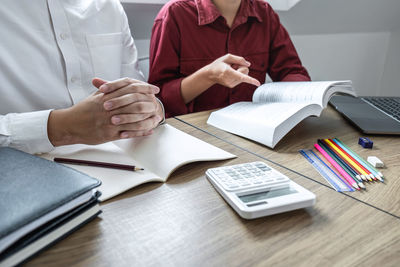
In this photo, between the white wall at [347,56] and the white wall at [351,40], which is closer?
the white wall at [351,40]

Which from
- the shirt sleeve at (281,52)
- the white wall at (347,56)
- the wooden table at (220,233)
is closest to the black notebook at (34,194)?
the wooden table at (220,233)

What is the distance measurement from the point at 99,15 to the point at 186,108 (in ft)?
1.30

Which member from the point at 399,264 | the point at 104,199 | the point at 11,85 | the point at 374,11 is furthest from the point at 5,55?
the point at 374,11

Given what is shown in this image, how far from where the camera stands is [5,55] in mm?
688

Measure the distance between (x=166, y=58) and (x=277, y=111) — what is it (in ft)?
1.73

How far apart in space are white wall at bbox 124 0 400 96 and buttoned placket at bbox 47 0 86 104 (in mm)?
1457

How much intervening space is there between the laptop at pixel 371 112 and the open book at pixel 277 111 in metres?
0.08

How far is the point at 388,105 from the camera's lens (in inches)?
33.8

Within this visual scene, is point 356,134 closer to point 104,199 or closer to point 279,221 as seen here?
point 279,221

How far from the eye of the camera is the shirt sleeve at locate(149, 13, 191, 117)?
1.02m

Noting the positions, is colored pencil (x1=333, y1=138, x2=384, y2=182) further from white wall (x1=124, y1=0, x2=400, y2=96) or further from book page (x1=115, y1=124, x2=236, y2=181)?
white wall (x1=124, y1=0, x2=400, y2=96)

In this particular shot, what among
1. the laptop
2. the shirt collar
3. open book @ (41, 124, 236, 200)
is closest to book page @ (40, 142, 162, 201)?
open book @ (41, 124, 236, 200)

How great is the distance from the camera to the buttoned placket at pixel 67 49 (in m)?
0.75

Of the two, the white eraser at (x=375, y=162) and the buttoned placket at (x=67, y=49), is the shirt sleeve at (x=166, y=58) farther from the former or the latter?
the white eraser at (x=375, y=162)
